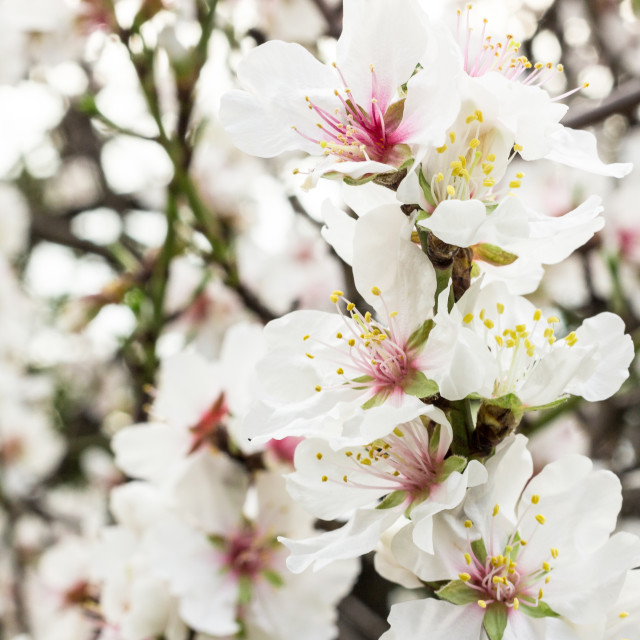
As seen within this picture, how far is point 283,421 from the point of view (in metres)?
0.55

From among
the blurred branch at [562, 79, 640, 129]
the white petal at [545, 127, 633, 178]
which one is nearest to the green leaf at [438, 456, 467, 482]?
the white petal at [545, 127, 633, 178]

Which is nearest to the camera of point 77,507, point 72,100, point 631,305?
point 631,305

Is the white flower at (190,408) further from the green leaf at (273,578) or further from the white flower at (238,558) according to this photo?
the green leaf at (273,578)

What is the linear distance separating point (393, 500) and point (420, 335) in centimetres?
12

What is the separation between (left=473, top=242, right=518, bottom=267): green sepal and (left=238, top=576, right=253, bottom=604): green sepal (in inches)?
20.2

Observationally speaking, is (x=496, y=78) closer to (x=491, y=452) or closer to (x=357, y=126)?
(x=357, y=126)

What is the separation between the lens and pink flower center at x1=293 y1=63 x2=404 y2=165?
0.55 metres

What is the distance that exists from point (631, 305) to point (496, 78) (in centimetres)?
123

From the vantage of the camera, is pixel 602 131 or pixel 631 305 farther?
pixel 602 131

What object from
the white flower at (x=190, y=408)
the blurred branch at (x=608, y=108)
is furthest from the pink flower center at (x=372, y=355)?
the blurred branch at (x=608, y=108)

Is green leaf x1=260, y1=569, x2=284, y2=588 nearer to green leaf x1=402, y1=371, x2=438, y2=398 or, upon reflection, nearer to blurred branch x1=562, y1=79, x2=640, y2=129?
green leaf x1=402, y1=371, x2=438, y2=398

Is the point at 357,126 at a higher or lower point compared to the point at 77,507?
higher

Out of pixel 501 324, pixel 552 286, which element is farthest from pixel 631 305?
pixel 501 324

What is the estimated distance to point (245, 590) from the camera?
0.89 metres
